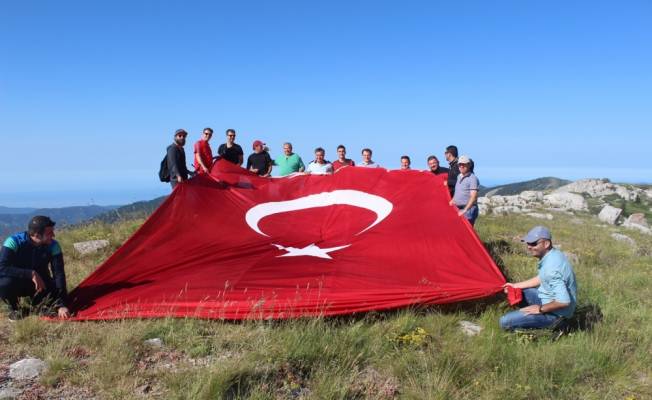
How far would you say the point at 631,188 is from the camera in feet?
138

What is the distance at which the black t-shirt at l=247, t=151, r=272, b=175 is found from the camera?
12.1 meters

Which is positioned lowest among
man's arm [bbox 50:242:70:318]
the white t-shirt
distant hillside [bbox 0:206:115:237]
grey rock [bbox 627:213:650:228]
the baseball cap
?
grey rock [bbox 627:213:650:228]

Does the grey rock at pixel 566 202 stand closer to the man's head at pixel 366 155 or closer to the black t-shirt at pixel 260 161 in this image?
the man's head at pixel 366 155

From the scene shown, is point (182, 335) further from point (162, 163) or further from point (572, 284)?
point (162, 163)

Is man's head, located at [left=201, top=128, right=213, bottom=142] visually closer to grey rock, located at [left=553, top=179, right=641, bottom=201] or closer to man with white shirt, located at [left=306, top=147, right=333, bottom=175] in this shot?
man with white shirt, located at [left=306, top=147, right=333, bottom=175]

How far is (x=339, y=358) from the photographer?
4.91 meters

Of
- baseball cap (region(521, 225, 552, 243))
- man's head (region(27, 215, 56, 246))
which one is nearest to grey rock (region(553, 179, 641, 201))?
baseball cap (region(521, 225, 552, 243))

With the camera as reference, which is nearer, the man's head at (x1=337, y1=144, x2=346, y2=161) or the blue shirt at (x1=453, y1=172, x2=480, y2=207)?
the blue shirt at (x1=453, y1=172, x2=480, y2=207)

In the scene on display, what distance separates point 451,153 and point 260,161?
4.81m

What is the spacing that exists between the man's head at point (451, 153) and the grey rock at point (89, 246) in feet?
25.2

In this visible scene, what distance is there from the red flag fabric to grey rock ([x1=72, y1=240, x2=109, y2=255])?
8.34ft

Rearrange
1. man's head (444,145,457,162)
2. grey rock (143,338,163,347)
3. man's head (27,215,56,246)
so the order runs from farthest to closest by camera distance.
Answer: man's head (444,145,457,162)
man's head (27,215,56,246)
grey rock (143,338,163,347)

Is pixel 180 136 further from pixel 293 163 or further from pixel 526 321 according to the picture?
pixel 526 321

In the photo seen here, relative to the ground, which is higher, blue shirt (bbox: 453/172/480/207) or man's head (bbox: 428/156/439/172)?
man's head (bbox: 428/156/439/172)
